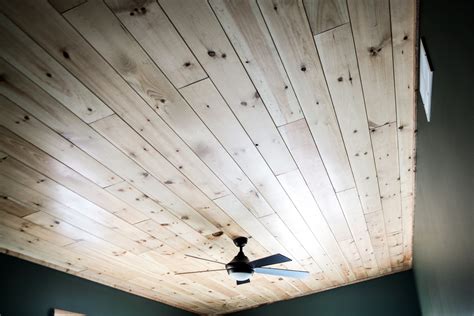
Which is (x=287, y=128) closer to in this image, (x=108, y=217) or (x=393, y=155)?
(x=393, y=155)

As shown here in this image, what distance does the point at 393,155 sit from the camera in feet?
7.19

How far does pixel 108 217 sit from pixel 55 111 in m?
1.02

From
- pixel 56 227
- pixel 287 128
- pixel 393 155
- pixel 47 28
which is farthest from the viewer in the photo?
pixel 56 227

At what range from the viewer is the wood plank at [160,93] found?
1292 millimetres

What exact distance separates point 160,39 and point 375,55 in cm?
86

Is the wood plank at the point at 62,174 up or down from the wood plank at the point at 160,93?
down

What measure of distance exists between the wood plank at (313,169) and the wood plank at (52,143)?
988 mm

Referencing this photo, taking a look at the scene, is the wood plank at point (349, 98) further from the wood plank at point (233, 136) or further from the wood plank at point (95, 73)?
the wood plank at point (95, 73)

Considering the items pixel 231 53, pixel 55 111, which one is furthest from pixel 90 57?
pixel 231 53

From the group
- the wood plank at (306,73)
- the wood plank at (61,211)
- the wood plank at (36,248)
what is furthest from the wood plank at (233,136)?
the wood plank at (36,248)

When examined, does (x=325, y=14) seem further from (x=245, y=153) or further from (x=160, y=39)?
(x=245, y=153)

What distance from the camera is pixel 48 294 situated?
3.12 m

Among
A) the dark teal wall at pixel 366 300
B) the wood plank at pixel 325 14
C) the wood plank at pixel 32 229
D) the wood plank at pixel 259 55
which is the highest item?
the wood plank at pixel 325 14

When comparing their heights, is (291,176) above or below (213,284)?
above
